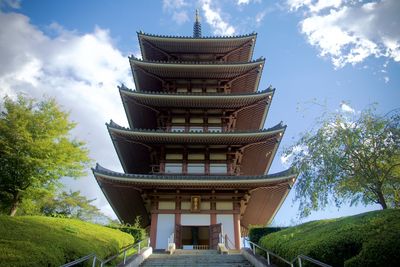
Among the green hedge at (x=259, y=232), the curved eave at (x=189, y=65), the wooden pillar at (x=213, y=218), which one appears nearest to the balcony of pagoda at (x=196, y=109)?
the curved eave at (x=189, y=65)

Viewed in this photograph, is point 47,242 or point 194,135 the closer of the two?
point 47,242

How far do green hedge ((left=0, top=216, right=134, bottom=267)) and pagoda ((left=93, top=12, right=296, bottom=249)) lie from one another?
5.31m

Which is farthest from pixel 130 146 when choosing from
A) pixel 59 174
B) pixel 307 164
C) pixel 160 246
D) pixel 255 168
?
pixel 307 164

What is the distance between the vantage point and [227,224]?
1642 cm

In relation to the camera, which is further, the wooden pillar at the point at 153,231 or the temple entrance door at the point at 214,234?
the wooden pillar at the point at 153,231

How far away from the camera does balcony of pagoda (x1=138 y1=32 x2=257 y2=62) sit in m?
22.1

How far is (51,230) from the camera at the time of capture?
9.19 meters

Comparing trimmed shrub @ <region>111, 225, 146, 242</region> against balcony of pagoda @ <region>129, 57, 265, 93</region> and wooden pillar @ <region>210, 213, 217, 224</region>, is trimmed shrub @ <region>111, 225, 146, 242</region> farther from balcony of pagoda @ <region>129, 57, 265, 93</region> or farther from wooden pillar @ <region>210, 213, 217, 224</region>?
balcony of pagoda @ <region>129, 57, 265, 93</region>

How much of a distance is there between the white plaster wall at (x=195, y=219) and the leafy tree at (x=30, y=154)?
8.23 meters

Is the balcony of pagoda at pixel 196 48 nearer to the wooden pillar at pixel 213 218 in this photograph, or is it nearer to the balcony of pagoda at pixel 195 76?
the balcony of pagoda at pixel 195 76

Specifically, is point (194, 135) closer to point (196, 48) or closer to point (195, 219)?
point (195, 219)

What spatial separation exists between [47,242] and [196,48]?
1810 centimetres

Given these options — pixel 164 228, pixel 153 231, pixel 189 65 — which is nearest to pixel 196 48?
pixel 189 65

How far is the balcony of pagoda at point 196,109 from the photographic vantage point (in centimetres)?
1881
